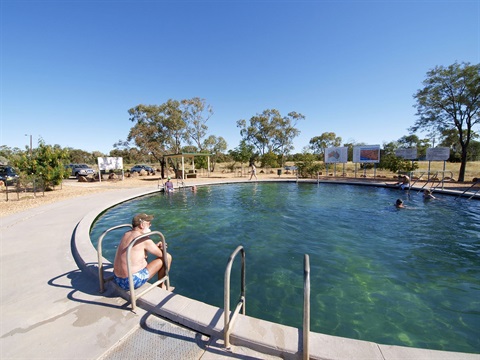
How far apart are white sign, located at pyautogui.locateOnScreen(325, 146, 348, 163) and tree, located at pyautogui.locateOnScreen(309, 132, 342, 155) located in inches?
1487

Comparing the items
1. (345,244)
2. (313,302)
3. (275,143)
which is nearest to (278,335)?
(313,302)

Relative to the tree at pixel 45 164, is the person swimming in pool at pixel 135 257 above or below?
below

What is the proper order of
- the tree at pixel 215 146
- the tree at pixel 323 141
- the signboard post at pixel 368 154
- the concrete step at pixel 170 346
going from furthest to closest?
1. the tree at pixel 323 141
2. the tree at pixel 215 146
3. the signboard post at pixel 368 154
4. the concrete step at pixel 170 346

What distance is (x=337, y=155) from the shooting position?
27578 millimetres

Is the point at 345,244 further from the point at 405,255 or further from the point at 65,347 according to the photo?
the point at 65,347

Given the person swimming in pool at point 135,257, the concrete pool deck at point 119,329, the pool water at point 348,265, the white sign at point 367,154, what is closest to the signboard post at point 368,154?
the white sign at point 367,154

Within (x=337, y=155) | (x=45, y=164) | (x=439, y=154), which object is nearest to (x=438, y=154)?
(x=439, y=154)

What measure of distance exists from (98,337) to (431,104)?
28.5 metres

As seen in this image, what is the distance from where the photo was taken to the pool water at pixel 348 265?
355 cm

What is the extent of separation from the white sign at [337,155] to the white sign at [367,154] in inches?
46.7

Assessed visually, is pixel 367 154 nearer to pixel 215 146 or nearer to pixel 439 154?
pixel 439 154

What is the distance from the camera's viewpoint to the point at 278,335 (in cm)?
239

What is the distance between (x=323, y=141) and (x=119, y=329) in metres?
71.1

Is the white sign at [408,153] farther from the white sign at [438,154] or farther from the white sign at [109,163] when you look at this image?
the white sign at [109,163]
